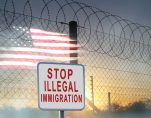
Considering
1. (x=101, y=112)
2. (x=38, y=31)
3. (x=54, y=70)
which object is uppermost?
(x=38, y=31)

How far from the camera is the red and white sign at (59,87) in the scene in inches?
173

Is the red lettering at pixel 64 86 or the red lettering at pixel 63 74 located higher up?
the red lettering at pixel 63 74

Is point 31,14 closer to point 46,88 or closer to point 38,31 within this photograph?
point 38,31

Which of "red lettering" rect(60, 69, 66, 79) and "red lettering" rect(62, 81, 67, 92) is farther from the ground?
"red lettering" rect(60, 69, 66, 79)

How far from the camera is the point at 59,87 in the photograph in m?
4.46

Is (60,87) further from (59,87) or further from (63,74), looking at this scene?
(63,74)

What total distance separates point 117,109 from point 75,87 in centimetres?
797

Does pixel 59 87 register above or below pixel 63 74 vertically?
below

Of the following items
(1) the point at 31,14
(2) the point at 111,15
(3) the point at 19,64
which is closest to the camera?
(1) the point at 31,14

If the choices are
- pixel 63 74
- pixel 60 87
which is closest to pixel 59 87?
pixel 60 87

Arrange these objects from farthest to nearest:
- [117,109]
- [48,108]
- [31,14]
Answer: [117,109]
[31,14]
[48,108]

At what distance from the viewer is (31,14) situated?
7223mm

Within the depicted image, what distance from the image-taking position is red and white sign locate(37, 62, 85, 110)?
4406mm

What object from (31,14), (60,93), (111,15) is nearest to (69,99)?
(60,93)
